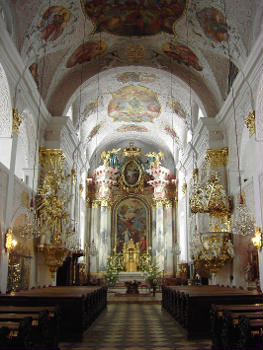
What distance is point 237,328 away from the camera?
562cm

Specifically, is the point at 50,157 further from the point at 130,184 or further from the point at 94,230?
the point at 130,184

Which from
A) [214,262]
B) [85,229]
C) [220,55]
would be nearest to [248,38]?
[220,55]

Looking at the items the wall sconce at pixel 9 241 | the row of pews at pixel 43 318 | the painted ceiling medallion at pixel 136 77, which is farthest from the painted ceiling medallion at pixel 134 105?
the row of pews at pixel 43 318

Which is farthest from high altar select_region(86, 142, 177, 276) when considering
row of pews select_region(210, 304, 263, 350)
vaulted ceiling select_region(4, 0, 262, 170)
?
row of pews select_region(210, 304, 263, 350)

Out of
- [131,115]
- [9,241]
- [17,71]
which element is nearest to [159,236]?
[131,115]

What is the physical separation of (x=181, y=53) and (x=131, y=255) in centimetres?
1475

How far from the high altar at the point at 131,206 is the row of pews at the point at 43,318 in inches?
626

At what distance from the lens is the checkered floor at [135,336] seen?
22.8ft

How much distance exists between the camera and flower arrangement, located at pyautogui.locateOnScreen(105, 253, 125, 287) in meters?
22.0

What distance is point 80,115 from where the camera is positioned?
19.7 metres

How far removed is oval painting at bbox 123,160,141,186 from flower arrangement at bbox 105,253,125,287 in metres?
Result: 5.24

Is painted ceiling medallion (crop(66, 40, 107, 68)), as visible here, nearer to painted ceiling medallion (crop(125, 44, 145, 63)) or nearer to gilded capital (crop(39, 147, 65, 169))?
painted ceiling medallion (crop(125, 44, 145, 63))

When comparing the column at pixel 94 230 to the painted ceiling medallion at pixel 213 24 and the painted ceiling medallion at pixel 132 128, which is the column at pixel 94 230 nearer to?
the painted ceiling medallion at pixel 132 128

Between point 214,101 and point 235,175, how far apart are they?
3.75m
